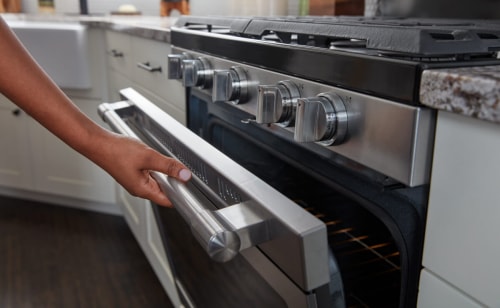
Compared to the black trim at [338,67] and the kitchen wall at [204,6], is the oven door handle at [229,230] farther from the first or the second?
the kitchen wall at [204,6]

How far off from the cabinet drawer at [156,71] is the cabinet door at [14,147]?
0.89m

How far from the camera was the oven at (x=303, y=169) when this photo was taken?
41 cm

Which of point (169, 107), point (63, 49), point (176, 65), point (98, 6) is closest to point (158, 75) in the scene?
point (169, 107)

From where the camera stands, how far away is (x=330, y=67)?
0.48 m

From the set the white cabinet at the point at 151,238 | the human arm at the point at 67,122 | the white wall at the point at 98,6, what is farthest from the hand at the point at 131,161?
the white wall at the point at 98,6

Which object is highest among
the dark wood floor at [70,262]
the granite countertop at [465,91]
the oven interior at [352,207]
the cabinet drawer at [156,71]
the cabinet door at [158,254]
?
the granite countertop at [465,91]

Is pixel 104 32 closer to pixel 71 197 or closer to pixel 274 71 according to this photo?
pixel 71 197

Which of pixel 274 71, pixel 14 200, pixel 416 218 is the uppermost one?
pixel 274 71

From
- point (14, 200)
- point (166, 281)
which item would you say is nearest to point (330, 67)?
point (166, 281)

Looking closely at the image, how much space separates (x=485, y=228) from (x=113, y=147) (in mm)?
391

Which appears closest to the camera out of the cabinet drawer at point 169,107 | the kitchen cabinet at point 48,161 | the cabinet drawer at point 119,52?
the cabinet drawer at point 169,107

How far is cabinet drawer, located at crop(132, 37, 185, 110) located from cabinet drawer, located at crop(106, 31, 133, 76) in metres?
0.08

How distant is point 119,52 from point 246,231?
1317mm

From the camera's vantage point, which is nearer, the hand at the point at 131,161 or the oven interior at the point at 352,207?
the oven interior at the point at 352,207
